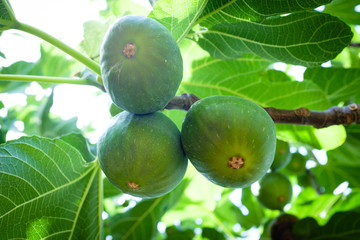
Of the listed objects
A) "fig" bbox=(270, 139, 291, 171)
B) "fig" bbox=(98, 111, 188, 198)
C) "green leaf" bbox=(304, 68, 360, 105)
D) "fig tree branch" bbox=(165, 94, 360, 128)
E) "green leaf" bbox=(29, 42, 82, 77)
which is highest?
"fig" bbox=(98, 111, 188, 198)

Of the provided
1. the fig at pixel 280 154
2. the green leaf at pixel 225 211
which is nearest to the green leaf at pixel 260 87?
the fig at pixel 280 154

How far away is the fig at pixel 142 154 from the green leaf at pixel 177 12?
1.47 ft

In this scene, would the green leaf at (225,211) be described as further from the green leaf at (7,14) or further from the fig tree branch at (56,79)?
the green leaf at (7,14)

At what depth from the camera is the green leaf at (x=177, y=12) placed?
166 centimetres

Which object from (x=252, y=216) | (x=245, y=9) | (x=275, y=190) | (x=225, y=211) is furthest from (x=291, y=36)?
(x=225, y=211)

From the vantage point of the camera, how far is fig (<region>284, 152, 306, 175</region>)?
9.88 feet

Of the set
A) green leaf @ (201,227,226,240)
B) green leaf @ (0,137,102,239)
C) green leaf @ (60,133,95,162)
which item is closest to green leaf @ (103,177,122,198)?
green leaf @ (60,133,95,162)

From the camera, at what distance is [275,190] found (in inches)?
101

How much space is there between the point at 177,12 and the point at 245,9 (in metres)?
0.35

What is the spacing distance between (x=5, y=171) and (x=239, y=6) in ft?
4.66

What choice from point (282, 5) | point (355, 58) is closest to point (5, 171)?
point (282, 5)

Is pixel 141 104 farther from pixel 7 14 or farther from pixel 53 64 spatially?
pixel 53 64

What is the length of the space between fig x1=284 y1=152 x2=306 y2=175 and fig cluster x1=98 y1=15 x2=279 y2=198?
1525mm

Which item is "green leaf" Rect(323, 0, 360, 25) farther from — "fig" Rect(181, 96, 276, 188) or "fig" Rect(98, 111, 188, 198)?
"fig" Rect(98, 111, 188, 198)
